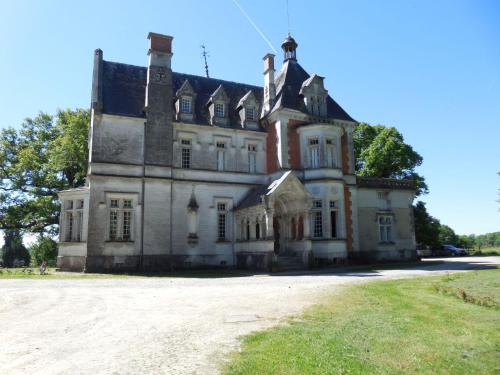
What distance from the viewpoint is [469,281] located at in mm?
15555

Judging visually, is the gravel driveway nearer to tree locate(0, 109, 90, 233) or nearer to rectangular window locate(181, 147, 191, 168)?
rectangular window locate(181, 147, 191, 168)

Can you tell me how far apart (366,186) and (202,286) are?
63.6 ft

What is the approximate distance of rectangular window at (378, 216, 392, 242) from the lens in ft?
106

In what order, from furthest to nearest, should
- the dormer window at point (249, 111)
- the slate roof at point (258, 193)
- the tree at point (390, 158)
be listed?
A: 1. the tree at point (390, 158)
2. the dormer window at point (249, 111)
3. the slate roof at point (258, 193)

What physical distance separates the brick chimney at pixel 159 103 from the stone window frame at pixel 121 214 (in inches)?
108

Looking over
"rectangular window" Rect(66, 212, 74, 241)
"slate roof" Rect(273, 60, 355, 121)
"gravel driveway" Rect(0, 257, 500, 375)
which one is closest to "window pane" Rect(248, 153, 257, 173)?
"slate roof" Rect(273, 60, 355, 121)

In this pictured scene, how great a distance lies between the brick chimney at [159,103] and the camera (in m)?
27.4

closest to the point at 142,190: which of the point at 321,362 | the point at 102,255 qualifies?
the point at 102,255

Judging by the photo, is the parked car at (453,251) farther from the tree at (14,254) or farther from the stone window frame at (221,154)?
the tree at (14,254)

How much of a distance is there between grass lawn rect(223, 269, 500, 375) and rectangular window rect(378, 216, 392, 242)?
830 inches

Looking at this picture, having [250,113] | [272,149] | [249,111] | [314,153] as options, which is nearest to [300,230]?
[314,153]

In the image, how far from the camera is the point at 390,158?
146 feet

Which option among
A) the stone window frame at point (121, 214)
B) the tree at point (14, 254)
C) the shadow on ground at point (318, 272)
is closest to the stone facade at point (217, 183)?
the stone window frame at point (121, 214)

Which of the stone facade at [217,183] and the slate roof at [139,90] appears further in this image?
the slate roof at [139,90]
